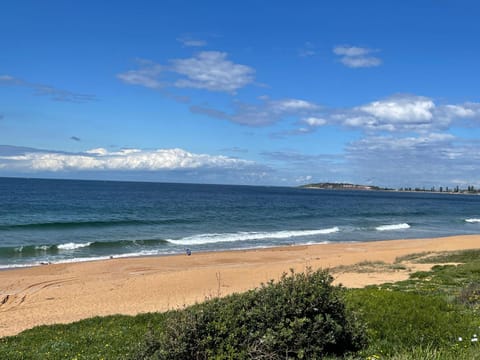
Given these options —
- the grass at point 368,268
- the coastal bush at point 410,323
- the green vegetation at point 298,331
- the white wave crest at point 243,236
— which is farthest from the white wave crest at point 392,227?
the green vegetation at point 298,331

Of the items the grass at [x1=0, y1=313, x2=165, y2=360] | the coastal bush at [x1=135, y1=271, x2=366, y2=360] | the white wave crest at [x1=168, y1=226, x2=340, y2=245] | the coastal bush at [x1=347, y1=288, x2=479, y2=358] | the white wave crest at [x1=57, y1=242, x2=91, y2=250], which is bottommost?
the white wave crest at [x1=168, y1=226, x2=340, y2=245]

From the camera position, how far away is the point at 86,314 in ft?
42.1

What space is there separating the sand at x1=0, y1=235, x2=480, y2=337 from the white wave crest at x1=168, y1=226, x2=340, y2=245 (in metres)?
5.49

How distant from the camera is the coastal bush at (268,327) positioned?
15.9ft

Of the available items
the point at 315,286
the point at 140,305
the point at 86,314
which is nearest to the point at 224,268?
the point at 140,305

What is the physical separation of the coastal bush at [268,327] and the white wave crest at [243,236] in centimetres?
2579

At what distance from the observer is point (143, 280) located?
18188mm

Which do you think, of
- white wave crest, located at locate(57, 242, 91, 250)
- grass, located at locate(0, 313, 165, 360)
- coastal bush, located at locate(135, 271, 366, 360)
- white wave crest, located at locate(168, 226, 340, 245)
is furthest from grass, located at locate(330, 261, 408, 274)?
white wave crest, located at locate(57, 242, 91, 250)

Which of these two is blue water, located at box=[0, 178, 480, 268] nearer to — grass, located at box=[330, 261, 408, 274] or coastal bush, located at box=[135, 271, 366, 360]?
grass, located at box=[330, 261, 408, 274]

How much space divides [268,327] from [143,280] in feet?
46.2

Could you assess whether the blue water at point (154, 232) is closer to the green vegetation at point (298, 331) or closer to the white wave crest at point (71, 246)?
the white wave crest at point (71, 246)

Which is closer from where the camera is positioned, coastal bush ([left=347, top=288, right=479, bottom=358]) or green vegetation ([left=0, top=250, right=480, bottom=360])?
green vegetation ([left=0, top=250, right=480, bottom=360])

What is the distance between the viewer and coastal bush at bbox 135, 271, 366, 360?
485cm

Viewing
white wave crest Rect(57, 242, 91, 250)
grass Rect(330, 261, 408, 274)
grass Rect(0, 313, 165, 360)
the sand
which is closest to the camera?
grass Rect(0, 313, 165, 360)
